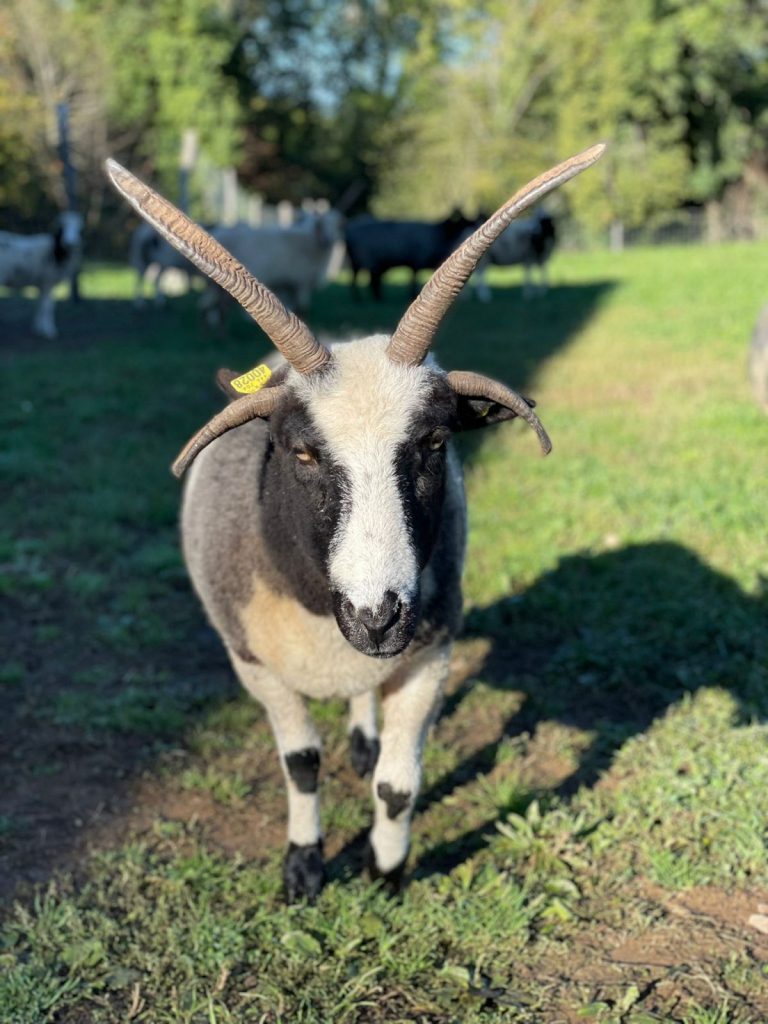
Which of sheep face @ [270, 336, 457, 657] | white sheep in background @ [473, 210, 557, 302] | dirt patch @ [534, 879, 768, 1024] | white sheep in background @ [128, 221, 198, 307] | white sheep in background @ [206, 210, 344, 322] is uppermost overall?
sheep face @ [270, 336, 457, 657]

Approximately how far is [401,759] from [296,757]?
1.22ft

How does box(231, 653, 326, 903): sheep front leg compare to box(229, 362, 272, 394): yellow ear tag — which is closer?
box(229, 362, 272, 394): yellow ear tag

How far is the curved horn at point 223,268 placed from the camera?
2.60m

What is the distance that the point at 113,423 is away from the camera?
9.14 metres

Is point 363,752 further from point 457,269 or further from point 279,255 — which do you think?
point 279,255

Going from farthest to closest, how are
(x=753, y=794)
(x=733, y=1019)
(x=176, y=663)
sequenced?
1. (x=176, y=663)
2. (x=753, y=794)
3. (x=733, y=1019)

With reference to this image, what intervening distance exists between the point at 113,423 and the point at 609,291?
1193cm

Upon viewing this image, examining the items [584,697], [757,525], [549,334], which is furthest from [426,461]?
[549,334]

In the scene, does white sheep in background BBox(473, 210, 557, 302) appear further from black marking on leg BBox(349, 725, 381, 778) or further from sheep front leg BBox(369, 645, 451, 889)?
sheep front leg BBox(369, 645, 451, 889)

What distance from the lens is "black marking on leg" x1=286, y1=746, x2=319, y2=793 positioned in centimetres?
347

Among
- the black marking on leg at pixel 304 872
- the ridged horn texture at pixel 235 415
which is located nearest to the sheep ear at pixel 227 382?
A: the ridged horn texture at pixel 235 415

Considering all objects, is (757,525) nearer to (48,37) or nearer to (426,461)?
(426,461)

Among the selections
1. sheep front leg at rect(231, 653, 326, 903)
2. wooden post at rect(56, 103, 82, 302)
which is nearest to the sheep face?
sheep front leg at rect(231, 653, 326, 903)

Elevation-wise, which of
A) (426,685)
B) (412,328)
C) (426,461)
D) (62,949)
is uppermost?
(412,328)
